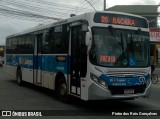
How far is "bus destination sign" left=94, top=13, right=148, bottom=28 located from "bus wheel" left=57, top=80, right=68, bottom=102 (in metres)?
3.07

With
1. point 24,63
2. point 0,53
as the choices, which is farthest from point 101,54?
point 0,53

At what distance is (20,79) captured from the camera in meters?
20.2

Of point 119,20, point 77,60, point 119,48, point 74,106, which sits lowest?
point 74,106

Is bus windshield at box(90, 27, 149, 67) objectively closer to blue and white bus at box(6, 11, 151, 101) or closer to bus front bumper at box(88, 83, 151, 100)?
blue and white bus at box(6, 11, 151, 101)

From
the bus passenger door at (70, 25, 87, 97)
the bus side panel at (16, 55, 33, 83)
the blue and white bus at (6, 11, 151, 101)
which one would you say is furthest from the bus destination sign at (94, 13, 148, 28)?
the bus side panel at (16, 55, 33, 83)

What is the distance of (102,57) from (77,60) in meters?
1.26

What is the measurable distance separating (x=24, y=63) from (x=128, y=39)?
29.4ft

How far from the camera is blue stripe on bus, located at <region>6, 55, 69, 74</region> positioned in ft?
43.5

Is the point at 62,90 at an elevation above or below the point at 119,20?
below

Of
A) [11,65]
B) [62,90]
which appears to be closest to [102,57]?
[62,90]

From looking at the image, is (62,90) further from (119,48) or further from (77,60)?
(119,48)

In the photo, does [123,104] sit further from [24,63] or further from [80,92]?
[24,63]

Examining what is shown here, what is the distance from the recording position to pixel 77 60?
1197cm

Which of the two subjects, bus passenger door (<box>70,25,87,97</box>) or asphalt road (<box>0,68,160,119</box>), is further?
bus passenger door (<box>70,25,87,97</box>)
